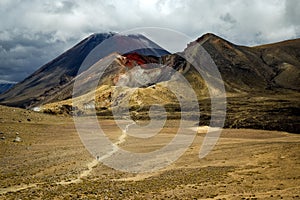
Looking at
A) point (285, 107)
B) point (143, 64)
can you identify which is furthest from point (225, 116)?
point (143, 64)

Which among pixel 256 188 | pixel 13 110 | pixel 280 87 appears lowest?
pixel 256 188

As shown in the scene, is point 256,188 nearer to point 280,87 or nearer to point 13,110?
point 13,110

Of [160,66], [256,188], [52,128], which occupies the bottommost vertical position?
[256,188]

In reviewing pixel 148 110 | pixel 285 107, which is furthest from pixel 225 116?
pixel 148 110

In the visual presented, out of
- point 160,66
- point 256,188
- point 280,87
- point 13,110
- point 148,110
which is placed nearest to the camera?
point 256,188

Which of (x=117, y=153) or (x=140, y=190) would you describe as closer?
(x=140, y=190)

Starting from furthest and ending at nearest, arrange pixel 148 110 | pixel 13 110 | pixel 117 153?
pixel 148 110 < pixel 13 110 < pixel 117 153

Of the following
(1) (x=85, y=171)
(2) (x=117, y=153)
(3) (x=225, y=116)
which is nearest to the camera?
(1) (x=85, y=171)

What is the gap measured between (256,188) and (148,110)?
94465mm

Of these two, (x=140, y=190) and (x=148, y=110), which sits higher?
(x=148, y=110)

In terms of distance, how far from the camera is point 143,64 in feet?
654

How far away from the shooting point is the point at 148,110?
119312 millimetres

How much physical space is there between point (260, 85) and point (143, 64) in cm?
6601

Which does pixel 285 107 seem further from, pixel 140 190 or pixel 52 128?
pixel 140 190
